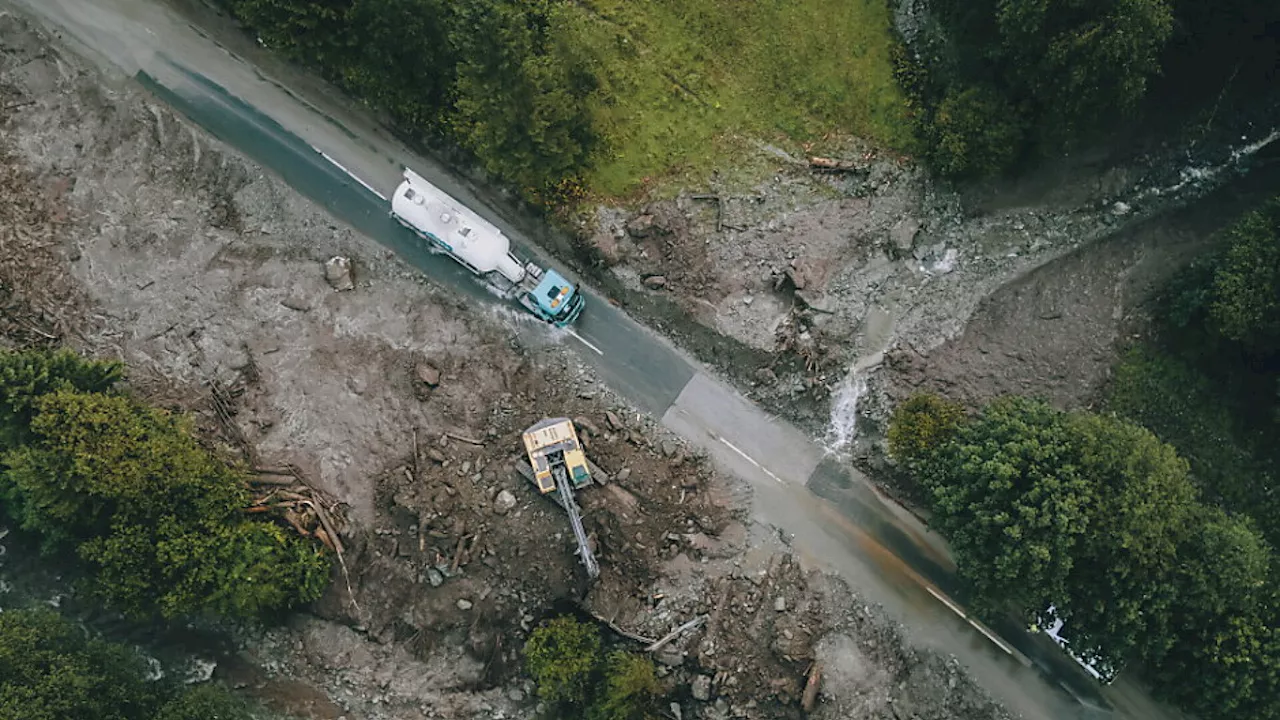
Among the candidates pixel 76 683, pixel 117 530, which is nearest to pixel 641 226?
pixel 117 530

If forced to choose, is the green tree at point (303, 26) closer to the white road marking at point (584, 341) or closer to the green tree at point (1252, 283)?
the white road marking at point (584, 341)

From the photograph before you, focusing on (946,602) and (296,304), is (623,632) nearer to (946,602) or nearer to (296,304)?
(946,602)

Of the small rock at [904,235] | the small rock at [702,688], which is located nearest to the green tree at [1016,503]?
the small rock at [904,235]

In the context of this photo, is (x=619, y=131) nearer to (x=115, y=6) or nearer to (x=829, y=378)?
(x=829, y=378)

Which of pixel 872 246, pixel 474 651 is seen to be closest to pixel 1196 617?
pixel 872 246

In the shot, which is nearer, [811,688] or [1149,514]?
[1149,514]

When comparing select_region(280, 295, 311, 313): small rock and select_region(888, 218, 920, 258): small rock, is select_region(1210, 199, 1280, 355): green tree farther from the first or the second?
select_region(280, 295, 311, 313): small rock

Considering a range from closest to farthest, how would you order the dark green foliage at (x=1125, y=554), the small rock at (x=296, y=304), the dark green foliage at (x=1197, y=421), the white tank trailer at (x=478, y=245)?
1. the dark green foliage at (x=1125, y=554)
2. the dark green foliage at (x=1197, y=421)
3. the white tank trailer at (x=478, y=245)
4. the small rock at (x=296, y=304)
